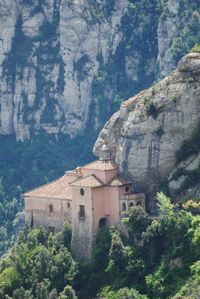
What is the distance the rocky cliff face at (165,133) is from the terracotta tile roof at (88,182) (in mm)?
1667

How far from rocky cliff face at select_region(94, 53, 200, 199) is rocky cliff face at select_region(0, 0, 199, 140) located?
99990mm

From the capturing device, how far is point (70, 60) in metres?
192

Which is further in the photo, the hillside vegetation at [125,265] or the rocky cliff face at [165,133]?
the rocky cliff face at [165,133]

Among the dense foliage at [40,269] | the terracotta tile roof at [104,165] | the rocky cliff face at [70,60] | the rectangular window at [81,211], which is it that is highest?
the rocky cliff face at [70,60]

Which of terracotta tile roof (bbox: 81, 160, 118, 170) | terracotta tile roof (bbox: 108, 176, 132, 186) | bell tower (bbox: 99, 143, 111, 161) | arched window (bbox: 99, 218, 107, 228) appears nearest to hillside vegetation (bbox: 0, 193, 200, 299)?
arched window (bbox: 99, 218, 107, 228)

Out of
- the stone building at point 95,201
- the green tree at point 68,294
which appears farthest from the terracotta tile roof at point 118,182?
the green tree at point 68,294

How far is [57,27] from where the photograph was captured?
193 meters

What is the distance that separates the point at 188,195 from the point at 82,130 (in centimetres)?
10376

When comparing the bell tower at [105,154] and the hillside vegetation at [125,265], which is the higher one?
the bell tower at [105,154]

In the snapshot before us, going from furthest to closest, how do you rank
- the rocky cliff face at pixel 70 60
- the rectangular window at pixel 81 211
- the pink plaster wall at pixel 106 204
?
1. the rocky cliff face at pixel 70 60
2. the rectangular window at pixel 81 211
3. the pink plaster wall at pixel 106 204

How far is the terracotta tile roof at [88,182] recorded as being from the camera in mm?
91062

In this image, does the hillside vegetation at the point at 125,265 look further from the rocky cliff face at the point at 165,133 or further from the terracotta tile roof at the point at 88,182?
the terracotta tile roof at the point at 88,182

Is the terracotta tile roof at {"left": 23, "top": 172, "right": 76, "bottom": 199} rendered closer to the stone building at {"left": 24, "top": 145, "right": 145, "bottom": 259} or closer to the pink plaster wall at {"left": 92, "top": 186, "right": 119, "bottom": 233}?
the stone building at {"left": 24, "top": 145, "right": 145, "bottom": 259}

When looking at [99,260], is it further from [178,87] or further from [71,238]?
[178,87]
